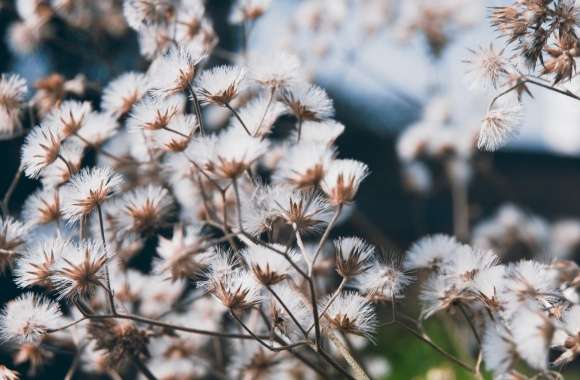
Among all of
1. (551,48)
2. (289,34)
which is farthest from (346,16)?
(551,48)

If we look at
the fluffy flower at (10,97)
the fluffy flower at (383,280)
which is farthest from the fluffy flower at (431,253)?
the fluffy flower at (10,97)

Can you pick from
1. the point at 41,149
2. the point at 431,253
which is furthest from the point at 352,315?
the point at 41,149

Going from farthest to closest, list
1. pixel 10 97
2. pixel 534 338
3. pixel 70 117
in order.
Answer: pixel 10 97 → pixel 70 117 → pixel 534 338

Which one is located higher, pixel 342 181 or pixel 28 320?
pixel 342 181

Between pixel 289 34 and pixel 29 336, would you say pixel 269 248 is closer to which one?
pixel 29 336

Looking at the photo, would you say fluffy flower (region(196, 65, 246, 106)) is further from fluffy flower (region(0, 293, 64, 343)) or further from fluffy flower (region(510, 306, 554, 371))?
fluffy flower (region(510, 306, 554, 371))

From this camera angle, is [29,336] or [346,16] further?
[346,16]

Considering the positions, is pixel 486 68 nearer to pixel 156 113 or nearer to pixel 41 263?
pixel 156 113
